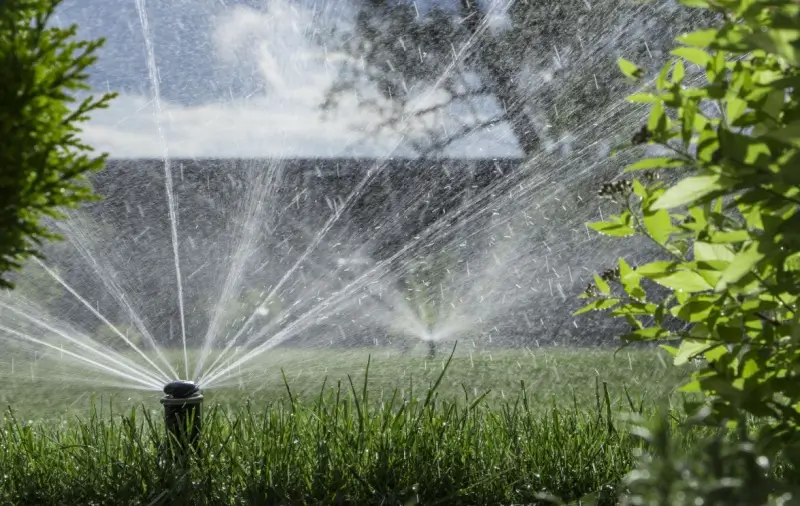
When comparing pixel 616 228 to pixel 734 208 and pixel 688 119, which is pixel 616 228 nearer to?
pixel 734 208

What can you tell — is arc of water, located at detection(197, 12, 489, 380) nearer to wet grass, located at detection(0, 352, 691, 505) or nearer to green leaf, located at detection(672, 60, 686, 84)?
wet grass, located at detection(0, 352, 691, 505)

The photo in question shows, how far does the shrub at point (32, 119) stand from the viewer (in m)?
2.07

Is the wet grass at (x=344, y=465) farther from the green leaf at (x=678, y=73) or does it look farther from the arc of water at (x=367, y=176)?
the arc of water at (x=367, y=176)

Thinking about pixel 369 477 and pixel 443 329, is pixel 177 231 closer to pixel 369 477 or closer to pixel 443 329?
pixel 443 329

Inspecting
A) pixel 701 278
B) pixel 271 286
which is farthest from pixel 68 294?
pixel 701 278

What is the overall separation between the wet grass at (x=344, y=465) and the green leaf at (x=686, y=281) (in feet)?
3.14

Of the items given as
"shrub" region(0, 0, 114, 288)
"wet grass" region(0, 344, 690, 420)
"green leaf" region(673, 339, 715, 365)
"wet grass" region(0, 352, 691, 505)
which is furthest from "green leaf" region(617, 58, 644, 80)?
"wet grass" region(0, 344, 690, 420)

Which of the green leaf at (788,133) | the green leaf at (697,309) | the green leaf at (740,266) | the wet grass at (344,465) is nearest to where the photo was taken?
the green leaf at (788,133)

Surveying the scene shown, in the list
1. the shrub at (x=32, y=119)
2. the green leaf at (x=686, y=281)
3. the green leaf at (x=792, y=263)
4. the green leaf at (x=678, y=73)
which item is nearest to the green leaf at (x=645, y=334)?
the green leaf at (x=686, y=281)

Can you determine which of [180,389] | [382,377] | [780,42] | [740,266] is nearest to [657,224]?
[740,266]

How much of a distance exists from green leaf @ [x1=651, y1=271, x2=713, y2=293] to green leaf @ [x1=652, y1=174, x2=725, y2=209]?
0.40 meters

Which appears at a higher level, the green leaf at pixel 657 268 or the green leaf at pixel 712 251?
the green leaf at pixel 712 251

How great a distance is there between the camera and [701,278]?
6.89 feet

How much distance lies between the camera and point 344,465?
300 cm
